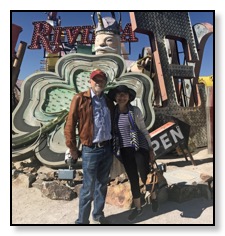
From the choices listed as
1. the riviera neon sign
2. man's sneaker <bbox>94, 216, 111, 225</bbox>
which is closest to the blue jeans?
man's sneaker <bbox>94, 216, 111, 225</bbox>

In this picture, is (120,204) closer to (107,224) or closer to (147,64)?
(107,224)

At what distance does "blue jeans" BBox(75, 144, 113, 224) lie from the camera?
3012mm

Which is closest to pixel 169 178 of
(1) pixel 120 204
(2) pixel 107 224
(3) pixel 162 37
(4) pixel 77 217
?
(1) pixel 120 204

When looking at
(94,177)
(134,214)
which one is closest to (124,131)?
(94,177)

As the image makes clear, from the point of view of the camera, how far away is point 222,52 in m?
3.85

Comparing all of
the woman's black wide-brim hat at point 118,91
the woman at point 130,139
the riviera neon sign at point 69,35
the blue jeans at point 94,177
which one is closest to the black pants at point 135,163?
the woman at point 130,139

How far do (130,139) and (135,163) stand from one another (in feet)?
1.05

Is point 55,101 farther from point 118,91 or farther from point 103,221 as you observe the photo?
point 103,221

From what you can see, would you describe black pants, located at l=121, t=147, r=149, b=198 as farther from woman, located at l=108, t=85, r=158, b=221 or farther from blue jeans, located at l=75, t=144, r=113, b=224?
blue jeans, located at l=75, t=144, r=113, b=224

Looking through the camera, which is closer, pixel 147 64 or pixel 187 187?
pixel 187 187

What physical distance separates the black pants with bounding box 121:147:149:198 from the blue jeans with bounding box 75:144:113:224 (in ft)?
0.66

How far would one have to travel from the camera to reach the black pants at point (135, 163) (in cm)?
315

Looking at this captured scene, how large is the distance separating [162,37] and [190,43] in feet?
2.75

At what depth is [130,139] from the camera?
313 cm
